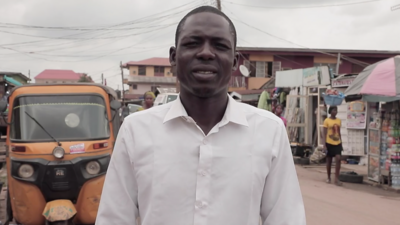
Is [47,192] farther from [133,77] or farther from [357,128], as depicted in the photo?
[133,77]

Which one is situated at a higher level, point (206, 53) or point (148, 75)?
point (148, 75)

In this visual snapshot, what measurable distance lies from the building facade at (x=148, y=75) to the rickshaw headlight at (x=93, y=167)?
6349 centimetres

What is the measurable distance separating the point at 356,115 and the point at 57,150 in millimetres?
11052

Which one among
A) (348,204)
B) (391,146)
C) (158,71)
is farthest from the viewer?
(158,71)

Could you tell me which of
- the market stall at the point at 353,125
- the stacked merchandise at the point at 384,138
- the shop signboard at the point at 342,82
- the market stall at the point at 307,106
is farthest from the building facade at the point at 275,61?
the stacked merchandise at the point at 384,138

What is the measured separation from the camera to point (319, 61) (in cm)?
3491

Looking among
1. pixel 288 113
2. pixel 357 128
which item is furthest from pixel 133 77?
pixel 357 128

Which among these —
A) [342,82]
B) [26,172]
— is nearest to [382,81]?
[342,82]

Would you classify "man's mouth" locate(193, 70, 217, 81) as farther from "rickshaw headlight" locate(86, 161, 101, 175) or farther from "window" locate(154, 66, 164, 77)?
"window" locate(154, 66, 164, 77)

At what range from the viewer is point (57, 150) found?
5.85m

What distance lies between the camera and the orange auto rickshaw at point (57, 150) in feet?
19.0

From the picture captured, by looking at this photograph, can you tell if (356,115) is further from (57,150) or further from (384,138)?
(57,150)

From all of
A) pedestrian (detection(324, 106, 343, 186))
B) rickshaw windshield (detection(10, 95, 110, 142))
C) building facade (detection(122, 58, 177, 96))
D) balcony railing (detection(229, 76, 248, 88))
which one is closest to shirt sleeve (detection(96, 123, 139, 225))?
rickshaw windshield (detection(10, 95, 110, 142))

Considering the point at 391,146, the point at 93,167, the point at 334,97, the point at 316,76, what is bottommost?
the point at 391,146
